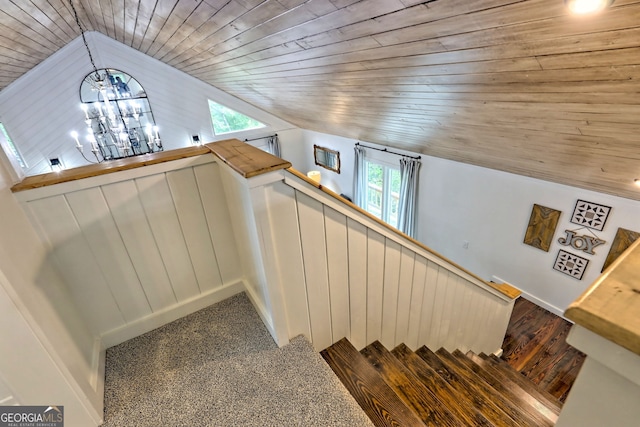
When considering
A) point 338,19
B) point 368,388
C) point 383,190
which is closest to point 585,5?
point 338,19

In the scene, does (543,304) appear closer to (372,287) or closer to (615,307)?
(372,287)

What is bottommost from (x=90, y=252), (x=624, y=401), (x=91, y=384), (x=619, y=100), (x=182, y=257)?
(x=91, y=384)

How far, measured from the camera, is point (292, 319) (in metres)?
1.47

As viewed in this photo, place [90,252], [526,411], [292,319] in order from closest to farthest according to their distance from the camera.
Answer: [90,252] → [292,319] → [526,411]

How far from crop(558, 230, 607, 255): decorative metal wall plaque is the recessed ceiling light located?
3045 millimetres

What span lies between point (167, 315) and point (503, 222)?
3.87 meters

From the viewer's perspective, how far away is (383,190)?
5488mm

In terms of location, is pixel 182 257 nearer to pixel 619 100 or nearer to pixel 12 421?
pixel 12 421

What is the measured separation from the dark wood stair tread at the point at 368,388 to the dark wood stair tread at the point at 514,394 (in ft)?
3.29

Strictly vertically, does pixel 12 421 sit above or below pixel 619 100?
below

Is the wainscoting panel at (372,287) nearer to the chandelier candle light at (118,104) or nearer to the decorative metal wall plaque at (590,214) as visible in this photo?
the decorative metal wall plaque at (590,214)

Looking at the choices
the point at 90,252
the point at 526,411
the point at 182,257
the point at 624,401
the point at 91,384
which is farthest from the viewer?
the point at 526,411

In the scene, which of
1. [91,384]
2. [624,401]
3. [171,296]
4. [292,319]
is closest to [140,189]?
[171,296]

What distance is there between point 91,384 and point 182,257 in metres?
0.65
